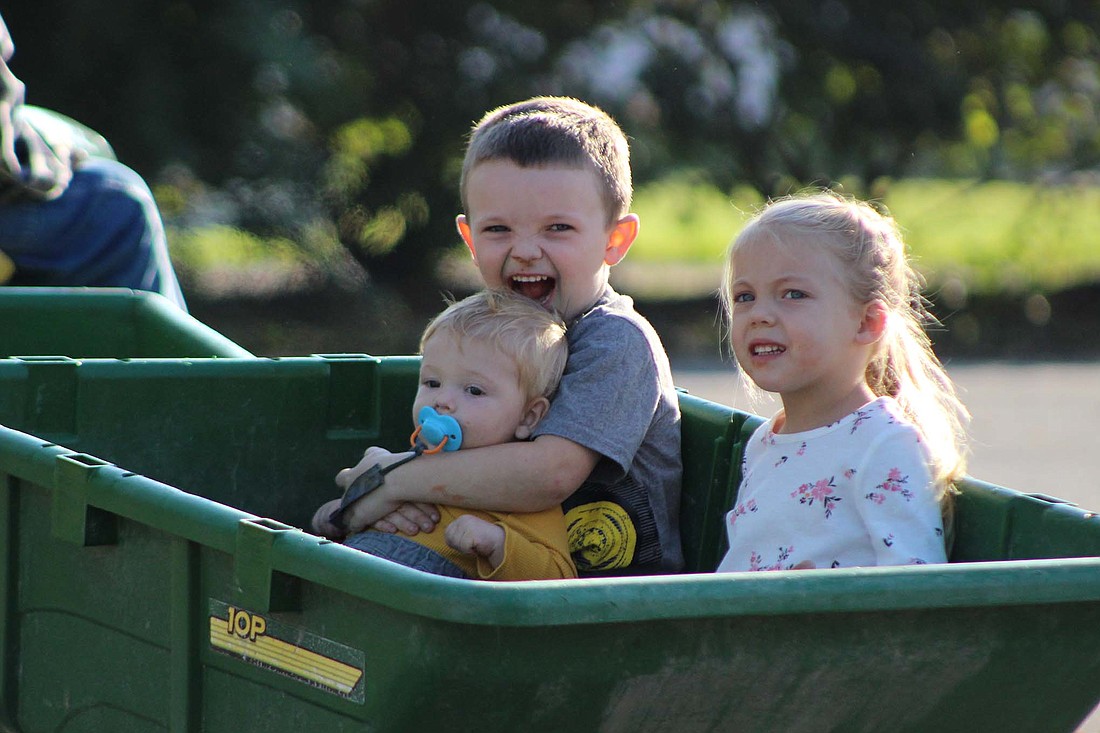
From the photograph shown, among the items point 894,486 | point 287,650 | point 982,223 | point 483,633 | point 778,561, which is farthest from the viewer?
point 982,223

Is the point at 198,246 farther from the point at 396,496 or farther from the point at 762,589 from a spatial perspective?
the point at 762,589

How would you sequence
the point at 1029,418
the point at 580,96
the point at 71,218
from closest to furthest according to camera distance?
the point at 71,218
the point at 1029,418
the point at 580,96

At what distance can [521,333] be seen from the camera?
2660 millimetres

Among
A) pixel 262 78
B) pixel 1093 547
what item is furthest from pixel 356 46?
pixel 1093 547

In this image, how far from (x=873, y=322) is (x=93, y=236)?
2259 mm

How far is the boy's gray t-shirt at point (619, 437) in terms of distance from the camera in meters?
2.63

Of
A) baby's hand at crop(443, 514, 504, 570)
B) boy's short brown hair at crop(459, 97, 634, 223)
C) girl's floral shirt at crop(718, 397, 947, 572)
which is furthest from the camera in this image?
boy's short brown hair at crop(459, 97, 634, 223)

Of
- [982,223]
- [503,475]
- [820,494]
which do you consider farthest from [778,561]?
[982,223]

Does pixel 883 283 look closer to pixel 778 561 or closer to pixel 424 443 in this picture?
pixel 778 561

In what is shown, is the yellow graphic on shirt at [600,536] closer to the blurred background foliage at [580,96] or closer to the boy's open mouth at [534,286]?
the boy's open mouth at [534,286]

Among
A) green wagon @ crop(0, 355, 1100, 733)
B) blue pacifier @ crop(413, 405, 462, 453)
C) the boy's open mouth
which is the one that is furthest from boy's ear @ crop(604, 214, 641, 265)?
green wagon @ crop(0, 355, 1100, 733)

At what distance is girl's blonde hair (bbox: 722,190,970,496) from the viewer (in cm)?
249

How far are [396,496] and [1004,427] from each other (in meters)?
5.64

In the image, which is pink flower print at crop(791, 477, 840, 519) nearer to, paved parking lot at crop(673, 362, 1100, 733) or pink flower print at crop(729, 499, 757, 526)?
pink flower print at crop(729, 499, 757, 526)
